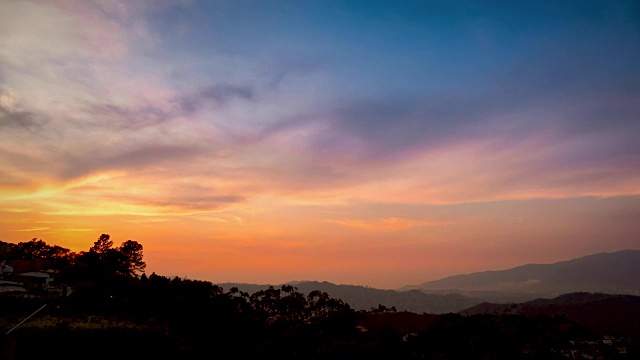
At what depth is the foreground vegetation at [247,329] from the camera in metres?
15.6

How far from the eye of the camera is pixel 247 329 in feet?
78.5

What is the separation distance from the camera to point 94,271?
133 feet

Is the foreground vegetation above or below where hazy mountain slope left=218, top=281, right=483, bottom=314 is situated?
above

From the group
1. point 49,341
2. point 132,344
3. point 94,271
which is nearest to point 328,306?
point 132,344

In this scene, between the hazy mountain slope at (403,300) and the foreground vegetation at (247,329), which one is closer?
the foreground vegetation at (247,329)

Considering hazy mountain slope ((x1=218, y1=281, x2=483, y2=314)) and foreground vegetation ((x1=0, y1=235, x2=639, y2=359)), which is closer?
foreground vegetation ((x1=0, y1=235, x2=639, y2=359))

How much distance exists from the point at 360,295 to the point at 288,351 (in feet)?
421

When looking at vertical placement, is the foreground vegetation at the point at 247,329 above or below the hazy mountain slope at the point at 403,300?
above

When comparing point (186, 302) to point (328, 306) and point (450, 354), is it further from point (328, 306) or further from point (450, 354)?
point (450, 354)

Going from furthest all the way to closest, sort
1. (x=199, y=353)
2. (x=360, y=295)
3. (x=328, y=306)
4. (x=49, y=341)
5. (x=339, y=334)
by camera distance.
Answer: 1. (x=360, y=295)
2. (x=328, y=306)
3. (x=339, y=334)
4. (x=199, y=353)
5. (x=49, y=341)

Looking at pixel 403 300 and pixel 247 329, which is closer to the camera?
pixel 247 329

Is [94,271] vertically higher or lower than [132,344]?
higher

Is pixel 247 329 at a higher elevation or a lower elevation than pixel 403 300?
higher

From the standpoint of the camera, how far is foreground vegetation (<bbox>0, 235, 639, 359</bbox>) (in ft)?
51.1
